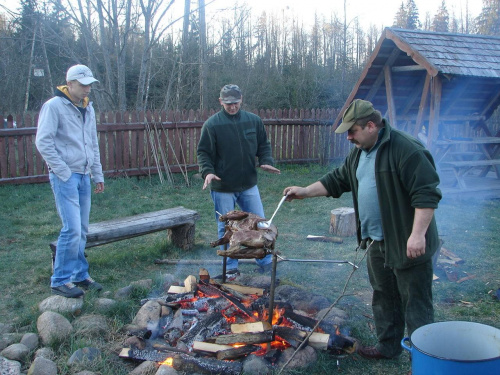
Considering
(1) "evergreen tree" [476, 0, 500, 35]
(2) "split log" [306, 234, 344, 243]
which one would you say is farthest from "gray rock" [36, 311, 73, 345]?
(1) "evergreen tree" [476, 0, 500, 35]

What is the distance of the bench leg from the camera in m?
6.47

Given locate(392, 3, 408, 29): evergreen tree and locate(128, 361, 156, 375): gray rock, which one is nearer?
locate(128, 361, 156, 375): gray rock

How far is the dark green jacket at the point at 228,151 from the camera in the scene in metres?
5.11

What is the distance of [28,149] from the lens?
33.6 feet

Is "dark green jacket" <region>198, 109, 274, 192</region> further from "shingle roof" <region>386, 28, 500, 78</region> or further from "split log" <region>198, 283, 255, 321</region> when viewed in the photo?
"shingle roof" <region>386, 28, 500, 78</region>

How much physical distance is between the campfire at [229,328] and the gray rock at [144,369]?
76 mm

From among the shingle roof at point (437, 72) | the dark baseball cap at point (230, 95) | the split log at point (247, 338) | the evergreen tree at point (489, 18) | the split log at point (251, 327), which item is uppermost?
the evergreen tree at point (489, 18)

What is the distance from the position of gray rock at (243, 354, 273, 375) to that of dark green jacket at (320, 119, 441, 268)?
45.8 inches

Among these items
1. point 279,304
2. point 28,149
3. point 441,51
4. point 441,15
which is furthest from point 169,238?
point 441,15

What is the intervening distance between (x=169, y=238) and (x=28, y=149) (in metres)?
5.42

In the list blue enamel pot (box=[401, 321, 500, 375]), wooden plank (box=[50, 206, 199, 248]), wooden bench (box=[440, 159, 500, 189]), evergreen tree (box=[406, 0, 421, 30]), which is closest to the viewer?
blue enamel pot (box=[401, 321, 500, 375])

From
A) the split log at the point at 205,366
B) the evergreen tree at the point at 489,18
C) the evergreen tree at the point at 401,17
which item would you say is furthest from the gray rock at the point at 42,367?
the evergreen tree at the point at 401,17

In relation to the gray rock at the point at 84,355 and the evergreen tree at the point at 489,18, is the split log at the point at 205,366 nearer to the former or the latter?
the gray rock at the point at 84,355

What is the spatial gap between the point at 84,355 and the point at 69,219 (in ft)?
5.21
